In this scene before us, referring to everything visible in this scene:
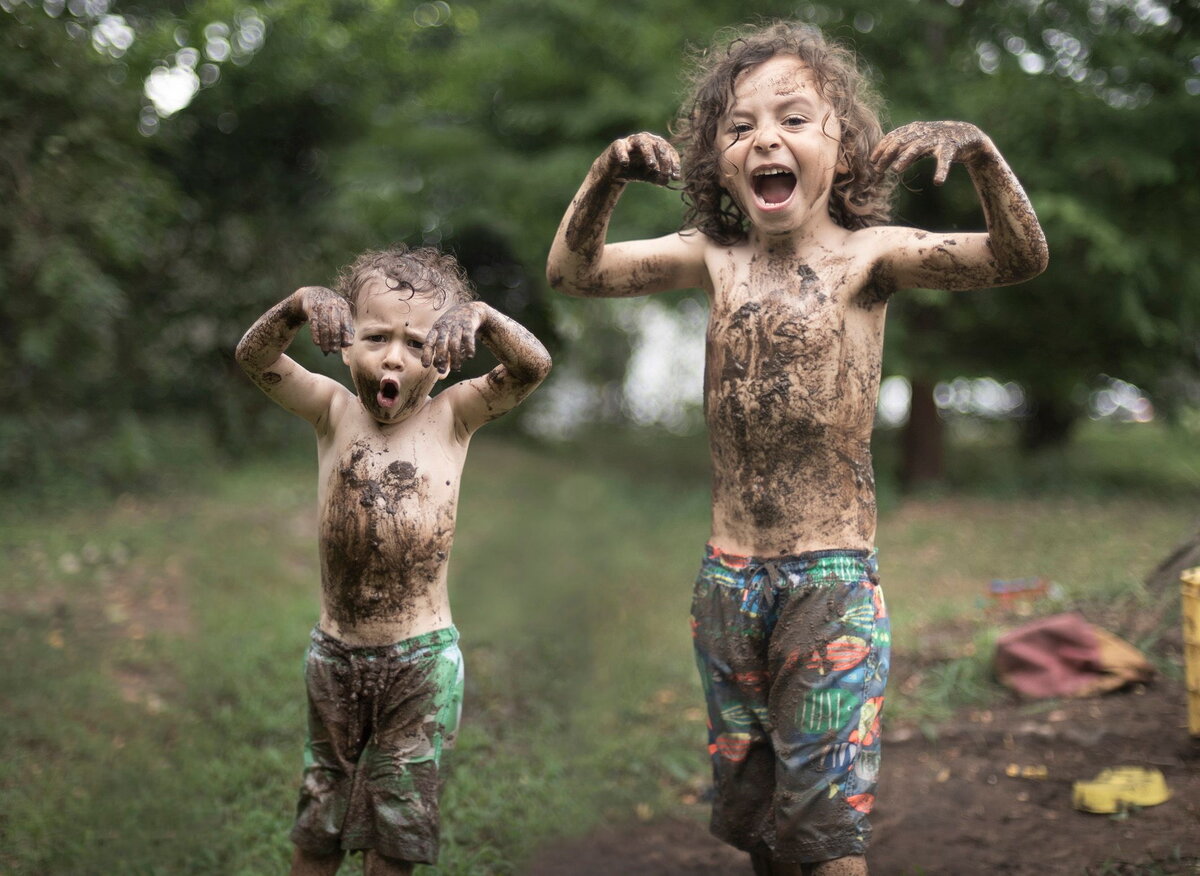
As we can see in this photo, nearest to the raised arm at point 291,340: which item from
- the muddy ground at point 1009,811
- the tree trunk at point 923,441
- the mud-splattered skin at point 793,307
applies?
the mud-splattered skin at point 793,307

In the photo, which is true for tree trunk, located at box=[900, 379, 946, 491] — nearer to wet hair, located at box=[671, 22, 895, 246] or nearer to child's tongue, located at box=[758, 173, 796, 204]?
wet hair, located at box=[671, 22, 895, 246]

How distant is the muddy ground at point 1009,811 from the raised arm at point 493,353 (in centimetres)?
151

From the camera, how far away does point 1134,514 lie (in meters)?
6.97

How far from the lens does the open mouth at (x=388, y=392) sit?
2.55 meters

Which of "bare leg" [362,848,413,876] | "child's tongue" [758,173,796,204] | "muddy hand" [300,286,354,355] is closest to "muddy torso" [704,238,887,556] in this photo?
"child's tongue" [758,173,796,204]

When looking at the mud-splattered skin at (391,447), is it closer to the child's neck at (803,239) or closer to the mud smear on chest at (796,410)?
the mud smear on chest at (796,410)

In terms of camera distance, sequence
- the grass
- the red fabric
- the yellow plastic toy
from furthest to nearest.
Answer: the red fabric, the grass, the yellow plastic toy

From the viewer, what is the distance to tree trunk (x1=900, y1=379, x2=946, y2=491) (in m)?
8.34

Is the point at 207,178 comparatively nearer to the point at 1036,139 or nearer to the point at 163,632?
the point at 163,632

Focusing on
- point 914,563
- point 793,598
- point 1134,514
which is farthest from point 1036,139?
point 793,598

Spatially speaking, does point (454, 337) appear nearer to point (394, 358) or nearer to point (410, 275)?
point (394, 358)

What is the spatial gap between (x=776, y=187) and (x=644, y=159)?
336mm

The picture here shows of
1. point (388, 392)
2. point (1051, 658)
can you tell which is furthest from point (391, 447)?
point (1051, 658)

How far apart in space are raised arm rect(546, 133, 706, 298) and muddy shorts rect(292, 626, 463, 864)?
38.0 inches
